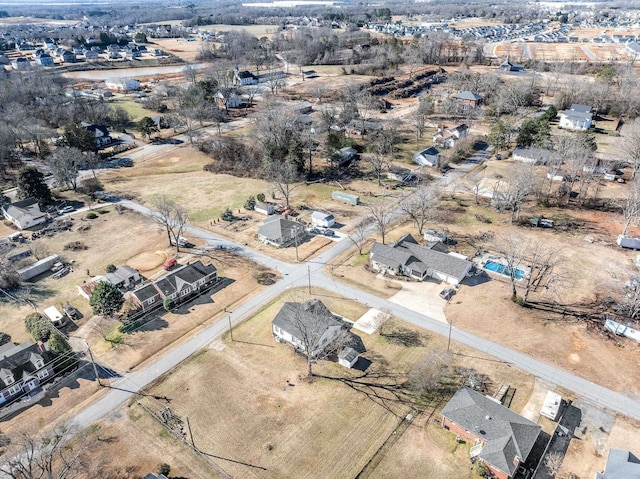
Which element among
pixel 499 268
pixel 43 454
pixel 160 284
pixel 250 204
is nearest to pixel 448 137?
pixel 499 268

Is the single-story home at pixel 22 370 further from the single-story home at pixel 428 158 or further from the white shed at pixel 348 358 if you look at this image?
the single-story home at pixel 428 158

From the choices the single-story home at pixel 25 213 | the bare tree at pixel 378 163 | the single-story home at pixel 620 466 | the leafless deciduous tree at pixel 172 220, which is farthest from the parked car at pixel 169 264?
the single-story home at pixel 620 466

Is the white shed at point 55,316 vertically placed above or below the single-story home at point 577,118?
below

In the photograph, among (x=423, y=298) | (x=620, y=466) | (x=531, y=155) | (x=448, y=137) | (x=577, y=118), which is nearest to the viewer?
(x=620, y=466)

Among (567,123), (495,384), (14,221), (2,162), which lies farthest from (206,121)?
(495,384)

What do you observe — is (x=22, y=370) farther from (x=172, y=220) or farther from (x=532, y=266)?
(x=532, y=266)

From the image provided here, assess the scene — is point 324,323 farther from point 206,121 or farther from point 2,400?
point 206,121

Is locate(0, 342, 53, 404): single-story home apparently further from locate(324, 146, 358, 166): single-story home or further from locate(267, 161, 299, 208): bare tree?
locate(324, 146, 358, 166): single-story home
